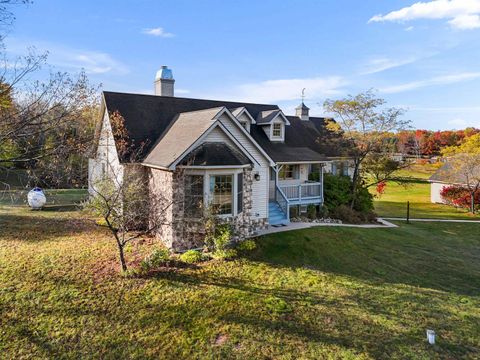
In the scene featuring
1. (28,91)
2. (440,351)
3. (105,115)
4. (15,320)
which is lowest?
(440,351)

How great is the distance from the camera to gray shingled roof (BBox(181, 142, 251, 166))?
1345cm

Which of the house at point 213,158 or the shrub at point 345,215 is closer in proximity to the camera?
the house at point 213,158

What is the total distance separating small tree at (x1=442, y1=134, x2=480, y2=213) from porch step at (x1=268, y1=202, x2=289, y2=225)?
82.5 ft

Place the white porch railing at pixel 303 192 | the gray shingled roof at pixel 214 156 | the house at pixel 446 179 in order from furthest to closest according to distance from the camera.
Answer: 1. the house at pixel 446 179
2. the white porch railing at pixel 303 192
3. the gray shingled roof at pixel 214 156

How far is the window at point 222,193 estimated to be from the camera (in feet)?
46.2

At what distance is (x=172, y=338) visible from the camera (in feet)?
27.4

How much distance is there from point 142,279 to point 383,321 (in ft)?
25.4

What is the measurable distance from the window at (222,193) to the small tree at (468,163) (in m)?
30.3

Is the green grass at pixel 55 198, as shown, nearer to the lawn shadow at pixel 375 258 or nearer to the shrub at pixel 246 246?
the shrub at pixel 246 246

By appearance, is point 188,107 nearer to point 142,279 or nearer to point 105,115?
point 105,115

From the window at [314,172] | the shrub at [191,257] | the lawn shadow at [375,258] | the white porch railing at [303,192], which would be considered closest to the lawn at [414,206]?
the window at [314,172]

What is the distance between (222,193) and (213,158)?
67.2 inches

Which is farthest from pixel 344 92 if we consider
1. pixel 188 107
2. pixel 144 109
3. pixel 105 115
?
pixel 105 115

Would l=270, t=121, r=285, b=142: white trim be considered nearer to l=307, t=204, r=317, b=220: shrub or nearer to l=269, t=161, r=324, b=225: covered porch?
l=269, t=161, r=324, b=225: covered porch
